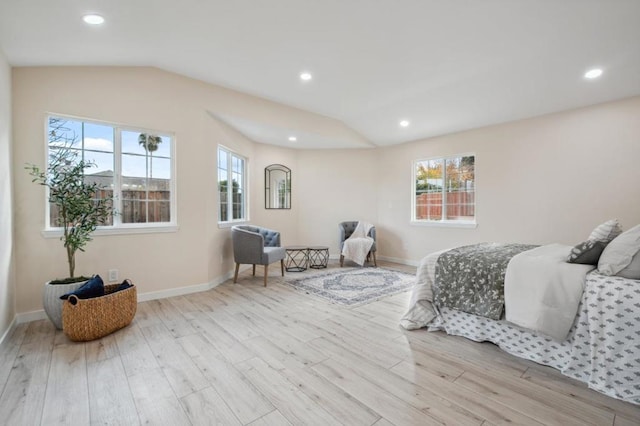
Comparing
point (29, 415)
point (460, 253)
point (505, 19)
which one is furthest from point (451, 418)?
point (505, 19)

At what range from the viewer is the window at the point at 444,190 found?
16.4 feet

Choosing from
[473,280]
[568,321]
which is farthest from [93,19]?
[568,321]

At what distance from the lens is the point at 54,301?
102 inches

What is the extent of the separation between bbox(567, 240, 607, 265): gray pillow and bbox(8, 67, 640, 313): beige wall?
228 centimetres

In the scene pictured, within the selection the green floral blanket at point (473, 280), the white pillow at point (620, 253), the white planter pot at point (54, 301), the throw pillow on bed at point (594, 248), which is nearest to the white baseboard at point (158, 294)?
the white planter pot at point (54, 301)

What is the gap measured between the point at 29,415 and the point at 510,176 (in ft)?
18.5

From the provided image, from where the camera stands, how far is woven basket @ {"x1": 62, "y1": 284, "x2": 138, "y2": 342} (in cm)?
239

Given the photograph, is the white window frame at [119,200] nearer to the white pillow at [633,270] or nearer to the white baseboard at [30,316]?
the white baseboard at [30,316]

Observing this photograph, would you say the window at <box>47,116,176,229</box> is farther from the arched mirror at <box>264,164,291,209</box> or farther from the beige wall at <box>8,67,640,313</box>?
the arched mirror at <box>264,164,291,209</box>

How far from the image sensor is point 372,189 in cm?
630

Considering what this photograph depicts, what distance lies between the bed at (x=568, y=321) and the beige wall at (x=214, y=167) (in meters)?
2.10

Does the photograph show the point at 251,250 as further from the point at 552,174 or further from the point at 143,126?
the point at 552,174

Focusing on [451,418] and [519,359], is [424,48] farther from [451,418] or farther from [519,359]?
[451,418]

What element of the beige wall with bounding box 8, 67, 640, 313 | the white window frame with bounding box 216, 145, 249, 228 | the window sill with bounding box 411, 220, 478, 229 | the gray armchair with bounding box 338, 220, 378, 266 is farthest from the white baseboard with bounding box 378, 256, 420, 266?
the white window frame with bounding box 216, 145, 249, 228
